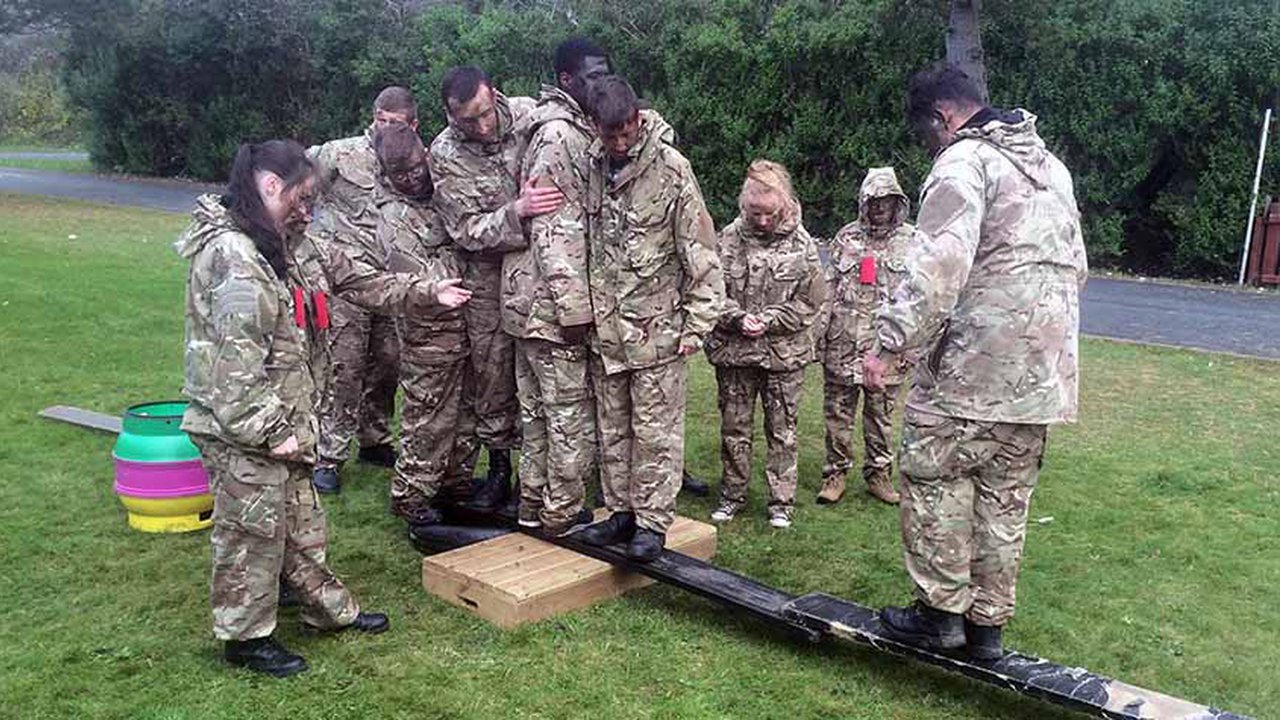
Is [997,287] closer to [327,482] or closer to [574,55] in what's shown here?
[574,55]

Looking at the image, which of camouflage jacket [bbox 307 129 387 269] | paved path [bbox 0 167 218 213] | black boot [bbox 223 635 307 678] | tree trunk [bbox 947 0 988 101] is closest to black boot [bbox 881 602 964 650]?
black boot [bbox 223 635 307 678]

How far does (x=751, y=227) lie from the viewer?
5609mm

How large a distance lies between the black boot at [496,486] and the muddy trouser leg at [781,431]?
1.31 m

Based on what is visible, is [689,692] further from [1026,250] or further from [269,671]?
[1026,250]

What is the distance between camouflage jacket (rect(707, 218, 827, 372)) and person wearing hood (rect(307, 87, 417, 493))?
173cm

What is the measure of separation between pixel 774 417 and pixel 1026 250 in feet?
7.09

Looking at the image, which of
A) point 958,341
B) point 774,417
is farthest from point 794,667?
point 774,417

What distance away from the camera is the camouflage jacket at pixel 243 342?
3.70 meters

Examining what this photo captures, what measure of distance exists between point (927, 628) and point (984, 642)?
0.63 feet

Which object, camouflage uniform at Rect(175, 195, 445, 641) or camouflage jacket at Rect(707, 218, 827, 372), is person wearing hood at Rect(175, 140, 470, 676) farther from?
camouflage jacket at Rect(707, 218, 827, 372)

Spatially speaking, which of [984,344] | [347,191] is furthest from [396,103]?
[984,344]

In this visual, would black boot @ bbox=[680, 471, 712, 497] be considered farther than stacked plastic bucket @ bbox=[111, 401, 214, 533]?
Yes

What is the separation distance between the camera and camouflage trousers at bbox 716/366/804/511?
5645 millimetres

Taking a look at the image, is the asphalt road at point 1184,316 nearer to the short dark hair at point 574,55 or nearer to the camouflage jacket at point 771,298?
the camouflage jacket at point 771,298
